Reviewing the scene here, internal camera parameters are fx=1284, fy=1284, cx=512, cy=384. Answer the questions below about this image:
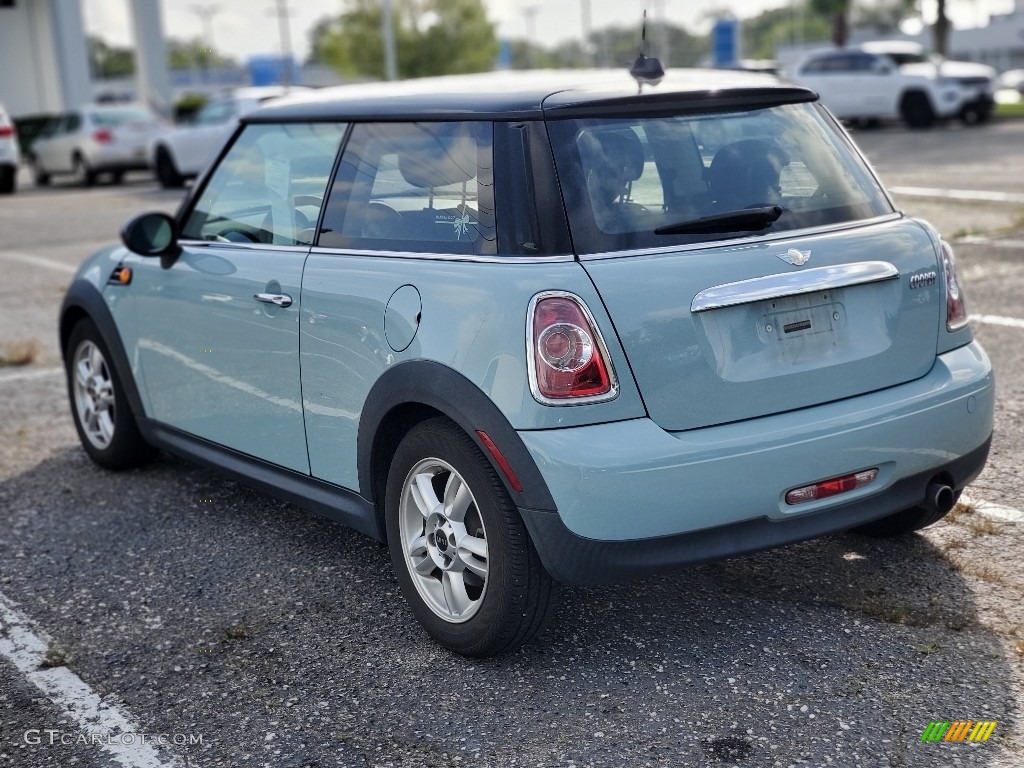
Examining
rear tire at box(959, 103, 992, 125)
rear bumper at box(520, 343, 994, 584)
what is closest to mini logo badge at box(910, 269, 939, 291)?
rear bumper at box(520, 343, 994, 584)

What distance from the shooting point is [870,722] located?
310cm

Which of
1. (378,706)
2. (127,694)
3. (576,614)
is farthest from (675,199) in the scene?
(127,694)

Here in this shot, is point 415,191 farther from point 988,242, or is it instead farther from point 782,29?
point 782,29

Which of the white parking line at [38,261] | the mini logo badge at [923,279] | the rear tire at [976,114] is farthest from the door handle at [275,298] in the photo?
the rear tire at [976,114]

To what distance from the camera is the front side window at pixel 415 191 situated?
11.5 ft

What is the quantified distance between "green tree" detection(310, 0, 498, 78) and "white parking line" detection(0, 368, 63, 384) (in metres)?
59.1

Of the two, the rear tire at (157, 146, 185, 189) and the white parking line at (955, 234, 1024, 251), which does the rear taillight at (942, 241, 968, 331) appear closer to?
the white parking line at (955, 234, 1024, 251)

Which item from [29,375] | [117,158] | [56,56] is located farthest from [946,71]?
[56,56]

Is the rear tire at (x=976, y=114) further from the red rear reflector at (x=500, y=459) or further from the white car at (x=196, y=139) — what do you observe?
the red rear reflector at (x=500, y=459)

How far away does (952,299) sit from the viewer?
381 centimetres

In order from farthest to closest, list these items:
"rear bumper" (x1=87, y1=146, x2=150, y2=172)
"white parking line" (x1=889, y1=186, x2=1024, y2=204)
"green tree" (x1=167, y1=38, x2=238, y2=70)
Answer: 1. "green tree" (x1=167, y1=38, x2=238, y2=70)
2. "rear bumper" (x1=87, y1=146, x2=150, y2=172)
3. "white parking line" (x1=889, y1=186, x2=1024, y2=204)

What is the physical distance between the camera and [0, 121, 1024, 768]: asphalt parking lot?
3.09 m

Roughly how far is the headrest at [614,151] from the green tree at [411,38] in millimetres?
63161

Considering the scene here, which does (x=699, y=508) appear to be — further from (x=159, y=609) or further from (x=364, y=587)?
(x=159, y=609)
